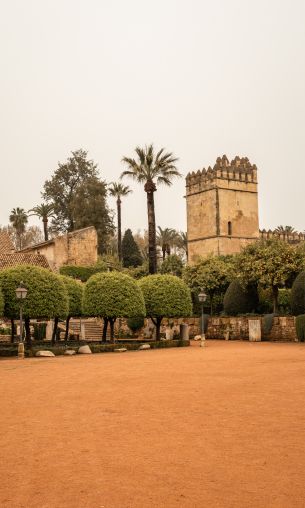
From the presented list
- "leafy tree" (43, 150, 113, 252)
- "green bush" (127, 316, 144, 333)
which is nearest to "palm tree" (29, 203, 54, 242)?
"leafy tree" (43, 150, 113, 252)

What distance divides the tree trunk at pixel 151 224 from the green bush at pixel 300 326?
1135cm

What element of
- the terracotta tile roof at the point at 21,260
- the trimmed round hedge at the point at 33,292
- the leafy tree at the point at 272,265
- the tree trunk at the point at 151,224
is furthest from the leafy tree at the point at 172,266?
Result: the trimmed round hedge at the point at 33,292

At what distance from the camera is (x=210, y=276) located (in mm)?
42406

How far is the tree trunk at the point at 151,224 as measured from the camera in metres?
38.8

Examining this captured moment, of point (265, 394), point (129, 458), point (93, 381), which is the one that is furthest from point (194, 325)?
point (129, 458)

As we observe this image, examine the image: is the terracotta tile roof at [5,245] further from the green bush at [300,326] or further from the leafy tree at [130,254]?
the green bush at [300,326]

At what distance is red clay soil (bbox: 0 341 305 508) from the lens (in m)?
5.54

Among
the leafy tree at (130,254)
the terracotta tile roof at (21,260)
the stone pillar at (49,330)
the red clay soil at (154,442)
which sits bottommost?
the red clay soil at (154,442)

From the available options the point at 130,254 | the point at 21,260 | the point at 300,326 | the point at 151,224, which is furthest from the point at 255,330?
the point at 130,254

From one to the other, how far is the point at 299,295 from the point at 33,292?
14121mm

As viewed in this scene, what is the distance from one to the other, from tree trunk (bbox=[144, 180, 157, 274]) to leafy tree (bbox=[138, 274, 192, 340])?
7306 millimetres

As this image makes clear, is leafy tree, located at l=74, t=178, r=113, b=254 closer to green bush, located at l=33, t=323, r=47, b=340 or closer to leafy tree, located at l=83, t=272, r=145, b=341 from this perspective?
green bush, located at l=33, t=323, r=47, b=340

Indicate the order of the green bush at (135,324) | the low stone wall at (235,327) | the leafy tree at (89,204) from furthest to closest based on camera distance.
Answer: the leafy tree at (89,204) → the green bush at (135,324) → the low stone wall at (235,327)

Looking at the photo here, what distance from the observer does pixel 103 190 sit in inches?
2581
